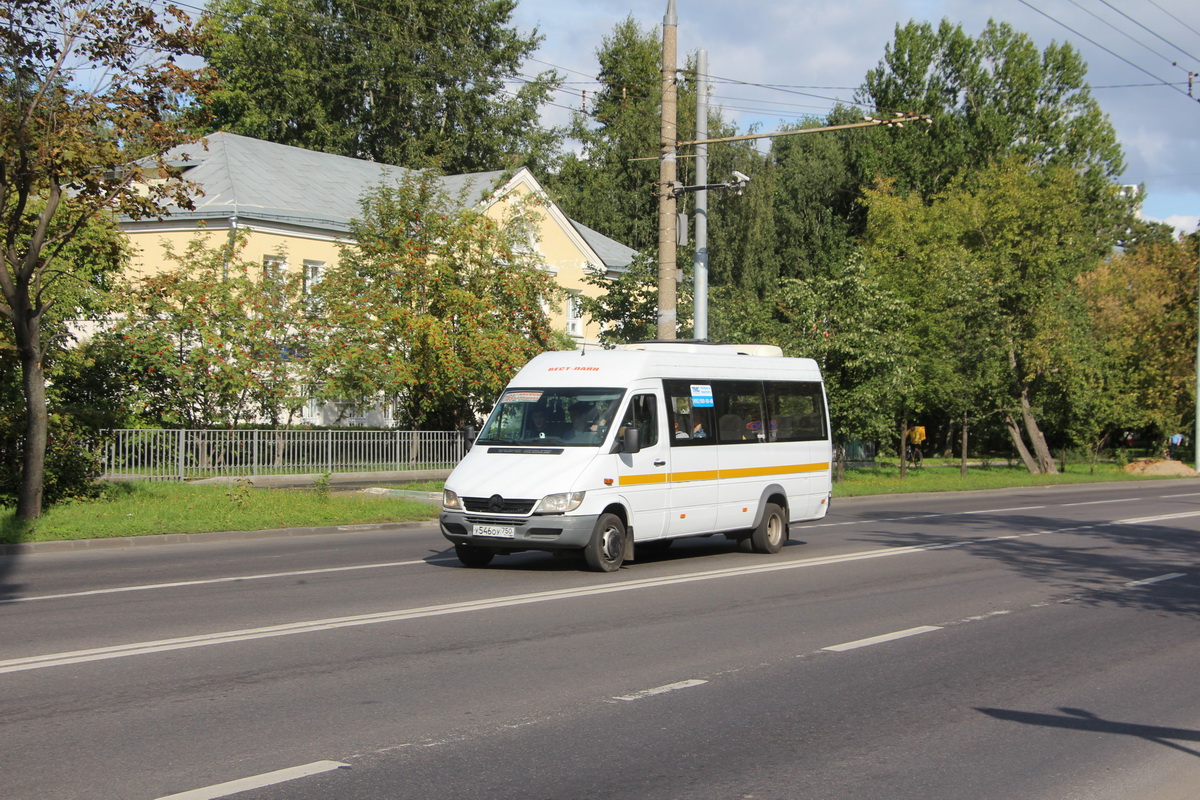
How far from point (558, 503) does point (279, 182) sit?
33.5 metres

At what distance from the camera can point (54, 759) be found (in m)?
5.57

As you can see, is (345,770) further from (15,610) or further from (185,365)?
(185,365)

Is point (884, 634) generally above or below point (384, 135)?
below

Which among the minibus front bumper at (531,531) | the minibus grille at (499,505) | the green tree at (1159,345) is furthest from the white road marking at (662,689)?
the green tree at (1159,345)

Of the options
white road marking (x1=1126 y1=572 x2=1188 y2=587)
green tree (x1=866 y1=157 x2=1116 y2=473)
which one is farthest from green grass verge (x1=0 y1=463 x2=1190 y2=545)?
green tree (x1=866 y1=157 x2=1116 y2=473)

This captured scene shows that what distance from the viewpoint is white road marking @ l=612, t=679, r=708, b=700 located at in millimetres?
7151

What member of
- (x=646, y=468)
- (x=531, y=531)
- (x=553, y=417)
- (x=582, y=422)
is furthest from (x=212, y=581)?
(x=646, y=468)

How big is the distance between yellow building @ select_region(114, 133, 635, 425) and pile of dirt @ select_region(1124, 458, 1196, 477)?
74.0ft

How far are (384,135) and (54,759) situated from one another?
59005mm

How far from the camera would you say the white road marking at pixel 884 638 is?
8953 millimetres

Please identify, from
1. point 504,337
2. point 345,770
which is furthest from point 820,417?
point 504,337

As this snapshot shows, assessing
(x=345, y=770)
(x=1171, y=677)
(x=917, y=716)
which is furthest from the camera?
(x=1171, y=677)

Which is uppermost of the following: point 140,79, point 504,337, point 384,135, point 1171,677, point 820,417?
point 384,135

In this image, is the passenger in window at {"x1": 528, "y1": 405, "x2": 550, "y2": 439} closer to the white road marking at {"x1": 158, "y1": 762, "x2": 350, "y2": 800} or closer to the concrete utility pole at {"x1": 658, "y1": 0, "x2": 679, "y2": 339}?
the concrete utility pole at {"x1": 658, "y1": 0, "x2": 679, "y2": 339}
